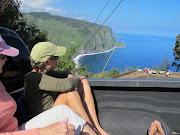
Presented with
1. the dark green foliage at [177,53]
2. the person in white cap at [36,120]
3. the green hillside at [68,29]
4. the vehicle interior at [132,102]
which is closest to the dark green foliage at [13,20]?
the vehicle interior at [132,102]

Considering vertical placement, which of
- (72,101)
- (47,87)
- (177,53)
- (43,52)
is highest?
(43,52)

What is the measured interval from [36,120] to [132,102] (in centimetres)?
113

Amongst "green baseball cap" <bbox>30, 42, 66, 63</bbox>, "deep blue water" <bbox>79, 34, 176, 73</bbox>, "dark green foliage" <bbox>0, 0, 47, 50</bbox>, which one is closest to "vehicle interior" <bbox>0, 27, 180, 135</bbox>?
"green baseball cap" <bbox>30, 42, 66, 63</bbox>

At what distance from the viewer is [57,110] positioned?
52.3 inches

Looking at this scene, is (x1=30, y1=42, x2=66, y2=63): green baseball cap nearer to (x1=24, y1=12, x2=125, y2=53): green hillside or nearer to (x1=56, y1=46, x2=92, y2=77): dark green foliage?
(x1=56, y1=46, x2=92, y2=77): dark green foliage

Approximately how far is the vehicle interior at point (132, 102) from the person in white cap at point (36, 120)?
2.05 ft

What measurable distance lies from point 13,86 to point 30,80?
0.28m

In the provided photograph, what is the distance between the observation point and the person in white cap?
1.06 m

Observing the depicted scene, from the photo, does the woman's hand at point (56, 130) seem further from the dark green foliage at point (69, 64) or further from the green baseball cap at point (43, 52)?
Result: the dark green foliage at point (69, 64)

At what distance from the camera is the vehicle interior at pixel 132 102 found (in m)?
1.91

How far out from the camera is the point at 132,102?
6.77 feet

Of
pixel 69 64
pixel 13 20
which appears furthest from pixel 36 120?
pixel 13 20

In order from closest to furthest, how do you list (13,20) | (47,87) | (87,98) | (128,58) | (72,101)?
1. (47,87)
2. (72,101)
3. (87,98)
4. (13,20)
5. (128,58)

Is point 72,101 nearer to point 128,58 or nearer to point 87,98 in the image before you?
point 87,98
